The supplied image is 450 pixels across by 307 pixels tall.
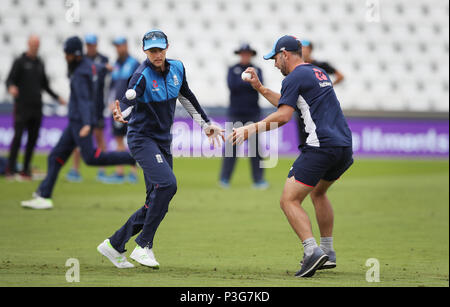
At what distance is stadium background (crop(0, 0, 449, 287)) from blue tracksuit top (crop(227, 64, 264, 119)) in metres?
1.46

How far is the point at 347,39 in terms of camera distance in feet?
76.5

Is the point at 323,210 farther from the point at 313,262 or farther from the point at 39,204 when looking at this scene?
the point at 39,204

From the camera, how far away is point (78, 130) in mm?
10422

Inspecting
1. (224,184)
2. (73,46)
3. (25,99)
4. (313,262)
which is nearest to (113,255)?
(313,262)

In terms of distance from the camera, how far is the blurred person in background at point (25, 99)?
14555 mm

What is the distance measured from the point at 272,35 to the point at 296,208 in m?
17.0

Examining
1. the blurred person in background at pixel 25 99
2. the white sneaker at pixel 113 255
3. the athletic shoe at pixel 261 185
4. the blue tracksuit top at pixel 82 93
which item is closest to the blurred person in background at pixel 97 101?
the blurred person in background at pixel 25 99

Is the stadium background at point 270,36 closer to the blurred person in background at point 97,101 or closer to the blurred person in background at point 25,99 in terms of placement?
the blurred person in background at point 25,99

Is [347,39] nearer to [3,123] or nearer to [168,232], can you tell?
[3,123]

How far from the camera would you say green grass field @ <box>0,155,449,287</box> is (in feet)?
21.0
